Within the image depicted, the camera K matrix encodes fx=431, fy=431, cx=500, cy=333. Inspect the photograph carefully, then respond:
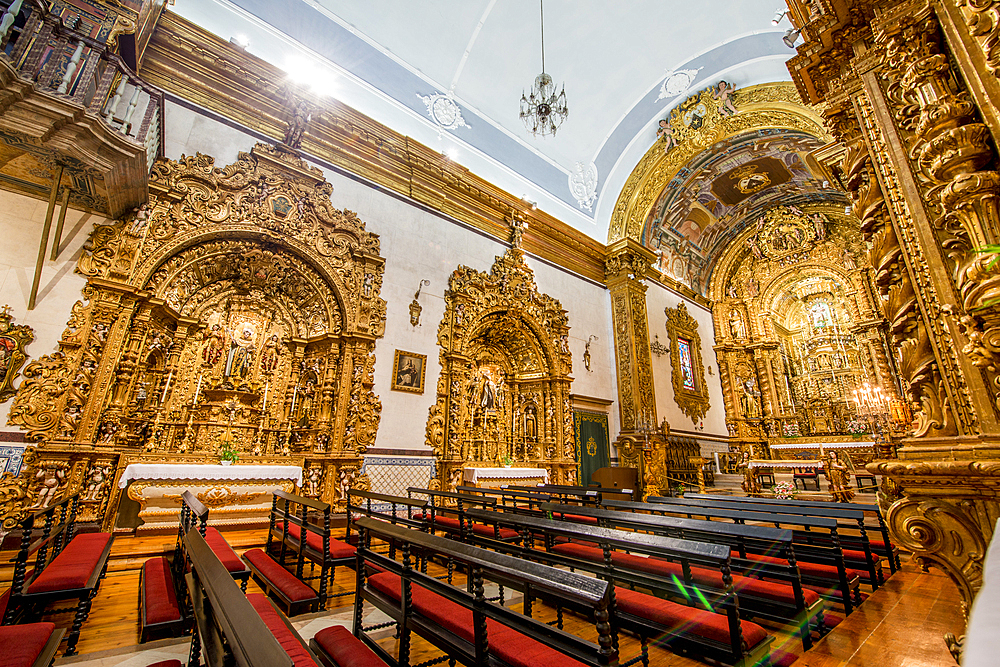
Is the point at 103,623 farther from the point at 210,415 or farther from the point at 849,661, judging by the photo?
the point at 849,661

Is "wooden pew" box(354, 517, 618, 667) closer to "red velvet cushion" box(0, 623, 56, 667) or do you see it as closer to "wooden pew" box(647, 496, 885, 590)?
"red velvet cushion" box(0, 623, 56, 667)

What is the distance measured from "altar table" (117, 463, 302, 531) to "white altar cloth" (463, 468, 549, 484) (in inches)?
128

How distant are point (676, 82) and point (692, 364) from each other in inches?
353

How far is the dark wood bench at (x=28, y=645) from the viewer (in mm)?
1852

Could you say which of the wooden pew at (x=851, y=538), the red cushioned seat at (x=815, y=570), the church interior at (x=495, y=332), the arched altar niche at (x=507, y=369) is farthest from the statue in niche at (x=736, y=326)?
the red cushioned seat at (x=815, y=570)

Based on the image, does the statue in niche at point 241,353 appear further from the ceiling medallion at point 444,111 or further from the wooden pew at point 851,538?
the wooden pew at point 851,538

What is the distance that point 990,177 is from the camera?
2514mm

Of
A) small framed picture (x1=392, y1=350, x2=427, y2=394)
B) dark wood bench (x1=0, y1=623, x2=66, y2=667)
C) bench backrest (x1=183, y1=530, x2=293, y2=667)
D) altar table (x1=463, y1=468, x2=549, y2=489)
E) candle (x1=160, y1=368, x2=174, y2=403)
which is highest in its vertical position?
small framed picture (x1=392, y1=350, x2=427, y2=394)

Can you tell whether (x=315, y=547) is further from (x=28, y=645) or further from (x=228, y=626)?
(x=228, y=626)

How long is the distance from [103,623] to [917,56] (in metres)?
7.33

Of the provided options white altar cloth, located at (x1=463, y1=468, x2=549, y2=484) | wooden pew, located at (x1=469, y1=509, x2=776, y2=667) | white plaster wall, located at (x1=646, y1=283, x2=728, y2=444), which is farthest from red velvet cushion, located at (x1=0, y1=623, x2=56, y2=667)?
white plaster wall, located at (x1=646, y1=283, x2=728, y2=444)

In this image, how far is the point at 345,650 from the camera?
→ 6.91ft

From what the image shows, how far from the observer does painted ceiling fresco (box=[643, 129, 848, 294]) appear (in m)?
13.1

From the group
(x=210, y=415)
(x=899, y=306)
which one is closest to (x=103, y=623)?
(x=210, y=415)
